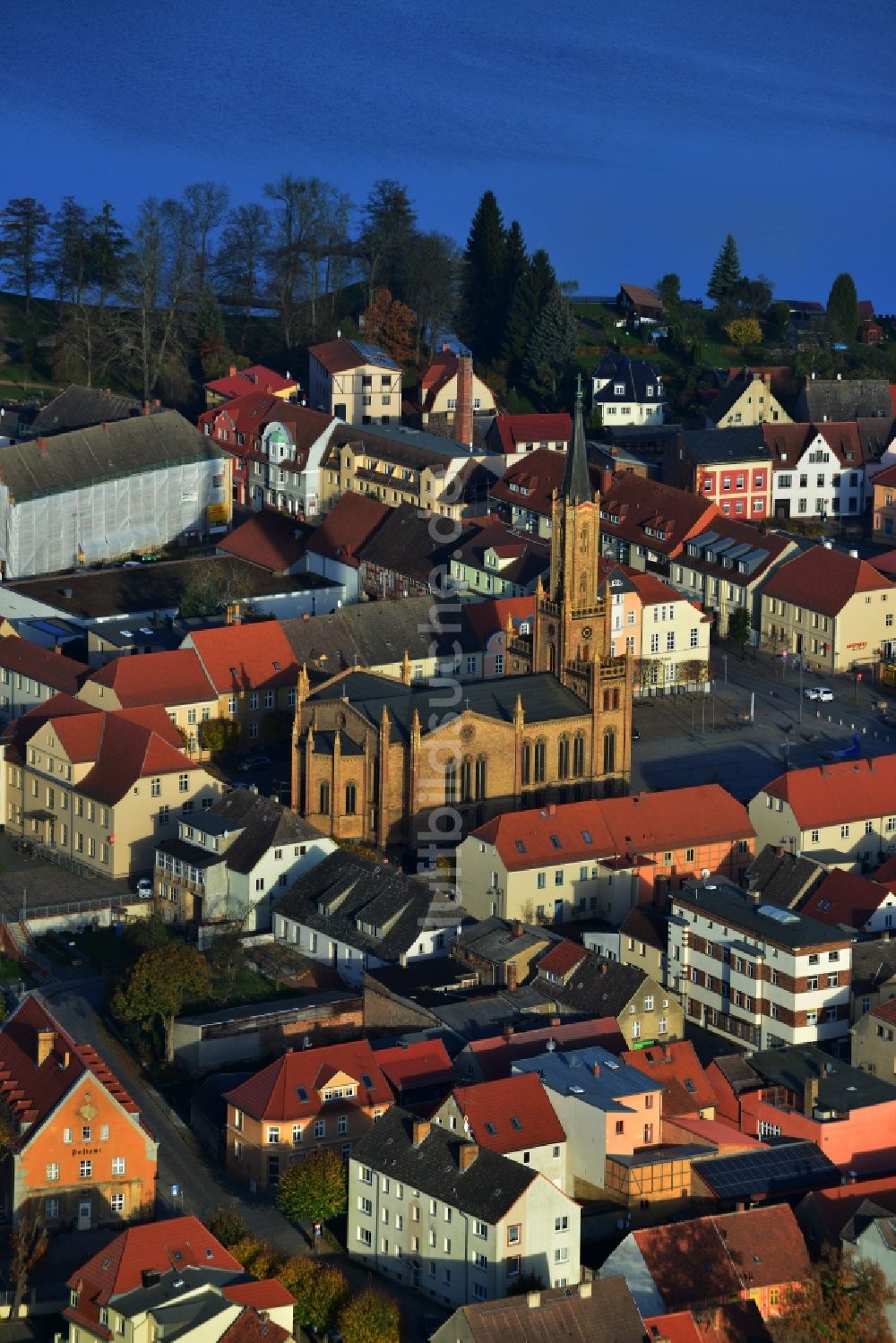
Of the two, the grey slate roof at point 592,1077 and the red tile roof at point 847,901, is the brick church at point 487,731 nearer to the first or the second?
the red tile roof at point 847,901

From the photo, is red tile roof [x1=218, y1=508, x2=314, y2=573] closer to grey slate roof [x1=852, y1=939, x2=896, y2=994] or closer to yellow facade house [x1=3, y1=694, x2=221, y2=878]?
yellow facade house [x1=3, y1=694, x2=221, y2=878]

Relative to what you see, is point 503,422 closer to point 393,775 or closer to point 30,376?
point 30,376

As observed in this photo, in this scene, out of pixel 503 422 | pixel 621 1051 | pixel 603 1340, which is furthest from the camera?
pixel 503 422

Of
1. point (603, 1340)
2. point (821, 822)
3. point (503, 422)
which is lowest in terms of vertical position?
point (603, 1340)

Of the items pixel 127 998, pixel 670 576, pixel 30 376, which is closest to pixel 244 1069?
pixel 127 998

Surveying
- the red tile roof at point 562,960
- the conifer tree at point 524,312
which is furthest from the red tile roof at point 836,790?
the conifer tree at point 524,312

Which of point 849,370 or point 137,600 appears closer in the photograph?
point 137,600

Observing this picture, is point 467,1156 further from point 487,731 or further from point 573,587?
point 573,587

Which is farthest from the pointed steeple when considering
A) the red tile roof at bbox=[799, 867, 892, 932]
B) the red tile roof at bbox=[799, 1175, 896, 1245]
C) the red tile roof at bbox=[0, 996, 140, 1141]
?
the red tile roof at bbox=[799, 1175, 896, 1245]
